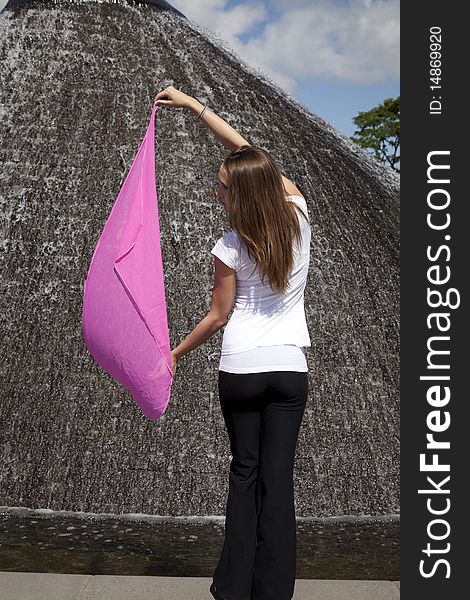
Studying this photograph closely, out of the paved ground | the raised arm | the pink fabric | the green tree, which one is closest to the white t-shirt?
the pink fabric

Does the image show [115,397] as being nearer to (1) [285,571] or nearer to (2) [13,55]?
(1) [285,571]

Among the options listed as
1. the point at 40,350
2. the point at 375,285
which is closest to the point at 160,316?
the point at 40,350

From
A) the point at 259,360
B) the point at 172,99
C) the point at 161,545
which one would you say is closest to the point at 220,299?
the point at 259,360

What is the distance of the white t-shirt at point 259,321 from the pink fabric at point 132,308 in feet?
1.21

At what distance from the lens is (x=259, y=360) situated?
2.86 m

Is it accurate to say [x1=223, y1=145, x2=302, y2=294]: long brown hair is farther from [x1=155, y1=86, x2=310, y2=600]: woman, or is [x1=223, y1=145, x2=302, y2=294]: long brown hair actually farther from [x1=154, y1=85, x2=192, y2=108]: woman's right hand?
[x1=154, y1=85, x2=192, y2=108]: woman's right hand

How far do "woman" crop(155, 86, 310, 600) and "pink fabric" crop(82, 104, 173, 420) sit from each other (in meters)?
0.23

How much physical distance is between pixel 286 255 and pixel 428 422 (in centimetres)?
176

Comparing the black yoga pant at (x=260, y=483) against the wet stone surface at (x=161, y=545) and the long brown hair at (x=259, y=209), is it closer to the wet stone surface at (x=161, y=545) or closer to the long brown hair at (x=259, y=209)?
the long brown hair at (x=259, y=209)

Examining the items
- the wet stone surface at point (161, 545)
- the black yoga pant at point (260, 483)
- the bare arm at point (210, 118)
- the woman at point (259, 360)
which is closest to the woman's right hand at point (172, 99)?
the bare arm at point (210, 118)

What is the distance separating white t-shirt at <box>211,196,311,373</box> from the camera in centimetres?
287

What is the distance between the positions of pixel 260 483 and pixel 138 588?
1.04m

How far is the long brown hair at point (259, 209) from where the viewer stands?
9.27 ft

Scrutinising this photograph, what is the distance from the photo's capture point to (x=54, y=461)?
6.92 meters
